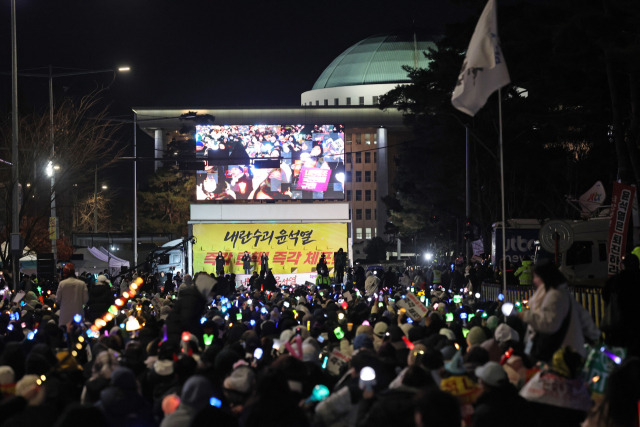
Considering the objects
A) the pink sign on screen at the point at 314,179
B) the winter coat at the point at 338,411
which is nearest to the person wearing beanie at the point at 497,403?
the winter coat at the point at 338,411

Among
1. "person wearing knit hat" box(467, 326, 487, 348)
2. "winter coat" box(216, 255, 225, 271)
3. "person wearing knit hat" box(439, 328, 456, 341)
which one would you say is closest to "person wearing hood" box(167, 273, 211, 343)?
"person wearing knit hat" box(439, 328, 456, 341)

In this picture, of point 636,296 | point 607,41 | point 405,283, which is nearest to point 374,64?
point 405,283

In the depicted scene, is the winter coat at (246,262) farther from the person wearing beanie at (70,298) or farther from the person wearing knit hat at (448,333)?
the person wearing knit hat at (448,333)

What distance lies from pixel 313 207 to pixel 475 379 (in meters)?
A: 41.8

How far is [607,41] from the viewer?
23.0m

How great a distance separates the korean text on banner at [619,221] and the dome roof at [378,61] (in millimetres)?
136802

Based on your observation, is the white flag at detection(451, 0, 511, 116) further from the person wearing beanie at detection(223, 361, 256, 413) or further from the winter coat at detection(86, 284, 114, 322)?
the winter coat at detection(86, 284, 114, 322)

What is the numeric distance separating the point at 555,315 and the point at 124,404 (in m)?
3.81

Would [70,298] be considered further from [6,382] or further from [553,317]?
[553,317]

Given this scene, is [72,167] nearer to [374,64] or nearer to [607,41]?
[607,41]

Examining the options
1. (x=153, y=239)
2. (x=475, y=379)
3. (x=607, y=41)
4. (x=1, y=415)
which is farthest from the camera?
(x=153, y=239)

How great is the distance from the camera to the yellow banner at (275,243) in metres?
49.6

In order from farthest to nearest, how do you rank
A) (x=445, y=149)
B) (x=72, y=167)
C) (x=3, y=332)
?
(x=445, y=149) → (x=72, y=167) → (x=3, y=332)

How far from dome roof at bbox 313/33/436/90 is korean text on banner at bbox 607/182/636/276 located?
449ft
